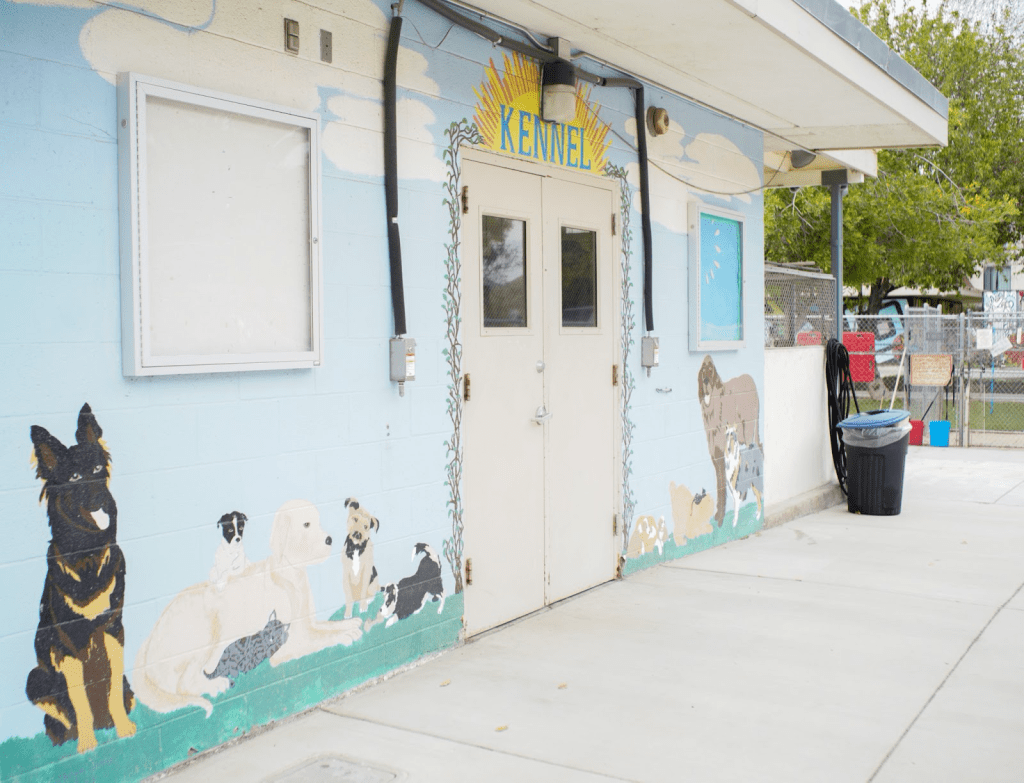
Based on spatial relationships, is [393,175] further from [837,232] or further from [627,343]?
[837,232]

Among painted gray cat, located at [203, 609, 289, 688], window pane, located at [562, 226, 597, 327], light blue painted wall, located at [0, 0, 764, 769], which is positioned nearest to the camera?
light blue painted wall, located at [0, 0, 764, 769]

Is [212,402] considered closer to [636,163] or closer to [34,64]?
[34,64]

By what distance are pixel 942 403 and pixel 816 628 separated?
11.6 meters

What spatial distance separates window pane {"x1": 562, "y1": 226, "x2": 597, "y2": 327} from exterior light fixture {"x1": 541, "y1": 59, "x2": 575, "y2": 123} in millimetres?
690

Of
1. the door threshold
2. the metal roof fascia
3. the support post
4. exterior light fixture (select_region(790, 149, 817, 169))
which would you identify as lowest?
the door threshold

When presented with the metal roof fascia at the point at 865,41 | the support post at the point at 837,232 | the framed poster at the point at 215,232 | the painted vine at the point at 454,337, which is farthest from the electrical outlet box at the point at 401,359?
the support post at the point at 837,232

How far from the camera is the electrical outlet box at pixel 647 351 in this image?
7.25m

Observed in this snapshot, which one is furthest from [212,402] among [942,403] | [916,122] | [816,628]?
[942,403]

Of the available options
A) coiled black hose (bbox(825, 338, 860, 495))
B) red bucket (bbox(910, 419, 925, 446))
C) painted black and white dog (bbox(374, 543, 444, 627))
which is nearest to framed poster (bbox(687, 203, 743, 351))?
coiled black hose (bbox(825, 338, 860, 495))

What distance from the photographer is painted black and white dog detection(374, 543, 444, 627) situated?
16.6ft

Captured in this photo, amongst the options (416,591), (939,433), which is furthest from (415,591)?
(939,433)

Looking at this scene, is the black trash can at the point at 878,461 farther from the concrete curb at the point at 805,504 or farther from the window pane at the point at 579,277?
the window pane at the point at 579,277

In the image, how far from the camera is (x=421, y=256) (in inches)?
206

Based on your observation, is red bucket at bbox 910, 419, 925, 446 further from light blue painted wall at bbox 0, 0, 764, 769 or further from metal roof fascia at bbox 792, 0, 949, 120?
light blue painted wall at bbox 0, 0, 764, 769
